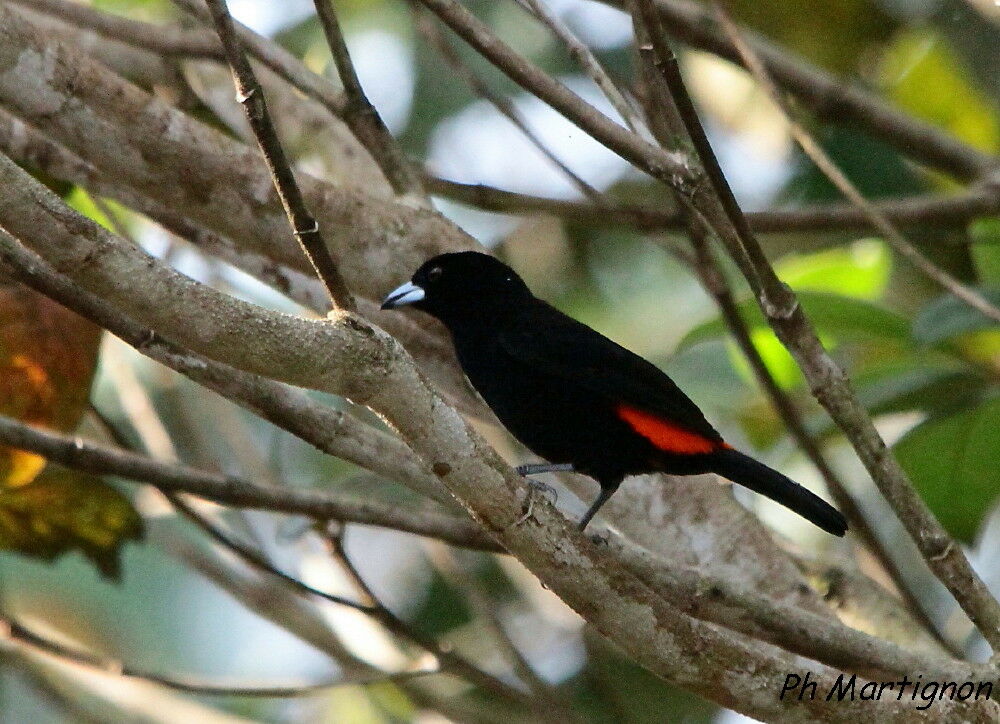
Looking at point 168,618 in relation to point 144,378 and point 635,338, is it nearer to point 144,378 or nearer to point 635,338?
point 144,378

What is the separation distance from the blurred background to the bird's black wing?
29 centimetres

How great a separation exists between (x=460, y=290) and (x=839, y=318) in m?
1.05

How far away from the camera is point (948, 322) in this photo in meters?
3.20

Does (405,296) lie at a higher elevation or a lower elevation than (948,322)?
lower

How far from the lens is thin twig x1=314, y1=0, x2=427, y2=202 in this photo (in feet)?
9.89

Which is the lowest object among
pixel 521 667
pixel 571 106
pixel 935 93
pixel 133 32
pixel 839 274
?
pixel 521 667

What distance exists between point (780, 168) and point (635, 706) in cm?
268

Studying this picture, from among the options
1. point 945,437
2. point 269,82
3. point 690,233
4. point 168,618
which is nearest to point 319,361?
point 690,233

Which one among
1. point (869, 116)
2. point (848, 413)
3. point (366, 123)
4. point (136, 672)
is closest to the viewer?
point (848, 413)

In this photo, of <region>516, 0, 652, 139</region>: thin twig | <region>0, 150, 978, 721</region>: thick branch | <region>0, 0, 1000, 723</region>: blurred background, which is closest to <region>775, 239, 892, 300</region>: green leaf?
<region>0, 0, 1000, 723</region>: blurred background

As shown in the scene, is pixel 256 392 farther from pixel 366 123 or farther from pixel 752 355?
pixel 752 355

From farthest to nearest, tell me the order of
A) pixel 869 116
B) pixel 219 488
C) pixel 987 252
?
pixel 869 116 < pixel 987 252 < pixel 219 488

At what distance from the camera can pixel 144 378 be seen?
256 inches

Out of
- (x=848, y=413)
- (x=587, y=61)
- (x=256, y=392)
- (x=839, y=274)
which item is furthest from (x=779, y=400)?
(x=256, y=392)
